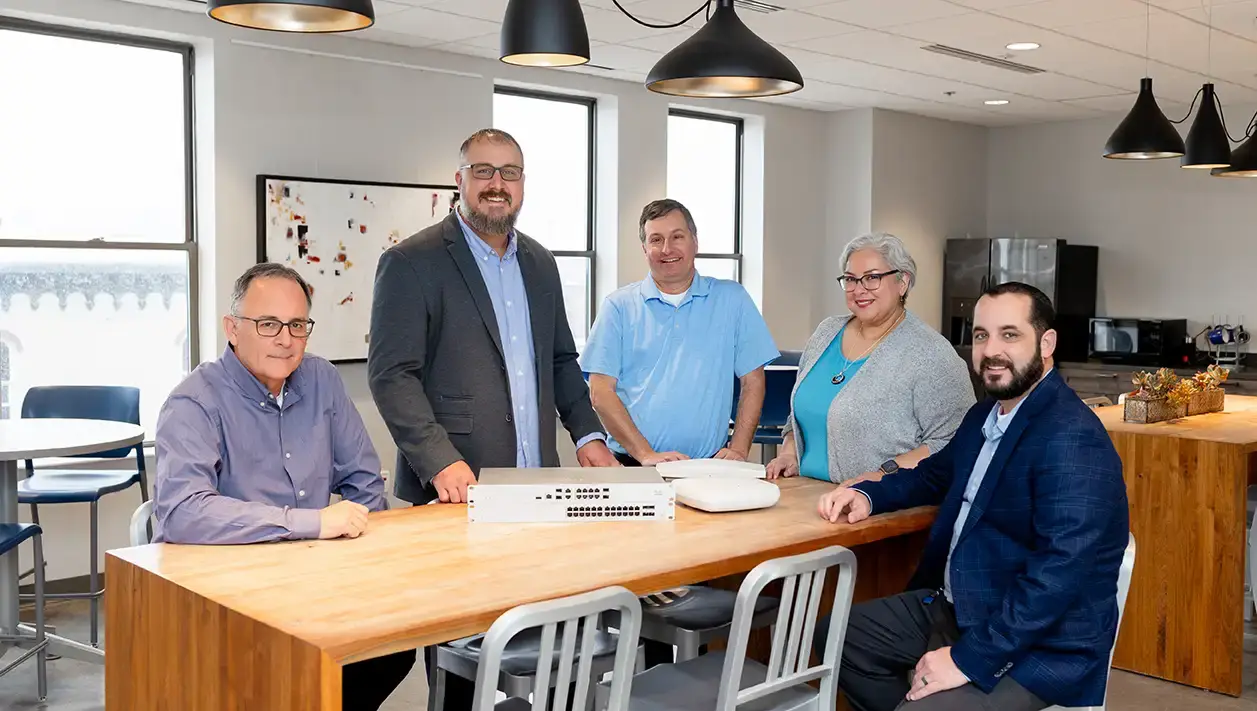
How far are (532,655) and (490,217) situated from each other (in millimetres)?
1141

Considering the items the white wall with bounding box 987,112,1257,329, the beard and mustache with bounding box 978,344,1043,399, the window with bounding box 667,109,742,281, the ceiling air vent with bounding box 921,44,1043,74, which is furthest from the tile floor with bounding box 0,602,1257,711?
the white wall with bounding box 987,112,1257,329

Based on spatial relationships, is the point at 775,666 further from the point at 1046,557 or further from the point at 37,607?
the point at 37,607

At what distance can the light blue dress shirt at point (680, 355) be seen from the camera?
363 cm

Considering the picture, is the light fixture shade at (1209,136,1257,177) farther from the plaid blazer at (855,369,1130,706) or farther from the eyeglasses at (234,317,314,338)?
the eyeglasses at (234,317,314,338)

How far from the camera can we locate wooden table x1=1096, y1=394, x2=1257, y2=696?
13.7ft

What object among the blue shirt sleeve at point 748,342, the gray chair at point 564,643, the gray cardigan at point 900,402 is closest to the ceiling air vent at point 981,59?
the blue shirt sleeve at point 748,342

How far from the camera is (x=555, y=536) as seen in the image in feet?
8.14

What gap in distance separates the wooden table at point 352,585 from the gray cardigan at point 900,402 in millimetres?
406

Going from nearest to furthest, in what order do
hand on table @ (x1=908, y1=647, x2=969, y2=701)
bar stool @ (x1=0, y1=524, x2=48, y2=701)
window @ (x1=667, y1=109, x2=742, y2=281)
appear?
hand on table @ (x1=908, y1=647, x2=969, y2=701)
bar stool @ (x1=0, y1=524, x2=48, y2=701)
window @ (x1=667, y1=109, x2=742, y2=281)

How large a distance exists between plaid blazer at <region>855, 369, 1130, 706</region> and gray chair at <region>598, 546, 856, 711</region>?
0.29m

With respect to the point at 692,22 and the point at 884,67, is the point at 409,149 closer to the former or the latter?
the point at 692,22

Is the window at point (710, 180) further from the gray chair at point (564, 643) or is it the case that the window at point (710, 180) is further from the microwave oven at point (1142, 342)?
the gray chair at point (564, 643)

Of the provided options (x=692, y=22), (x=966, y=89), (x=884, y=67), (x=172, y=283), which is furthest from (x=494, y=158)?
(x=966, y=89)

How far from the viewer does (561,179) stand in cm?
745
